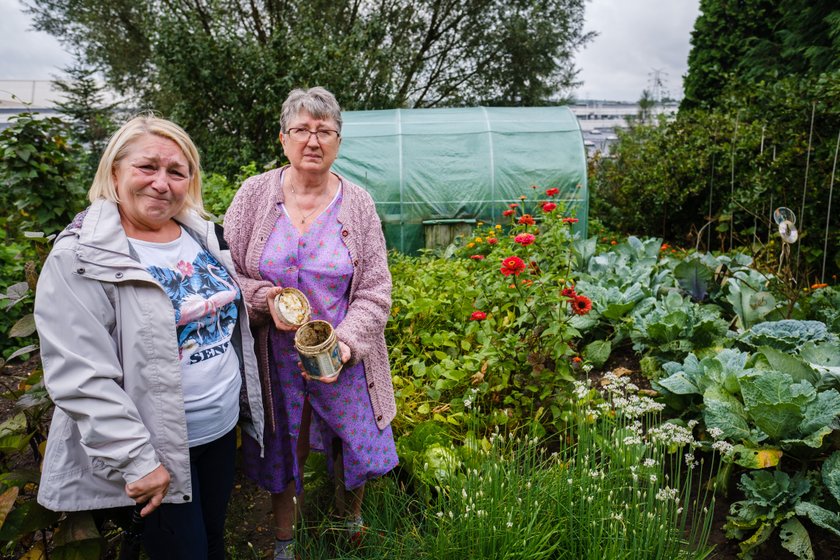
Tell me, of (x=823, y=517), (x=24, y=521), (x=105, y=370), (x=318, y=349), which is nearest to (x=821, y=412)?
(x=823, y=517)

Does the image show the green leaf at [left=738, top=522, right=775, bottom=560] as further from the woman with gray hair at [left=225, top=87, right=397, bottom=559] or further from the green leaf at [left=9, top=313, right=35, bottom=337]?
the green leaf at [left=9, top=313, right=35, bottom=337]

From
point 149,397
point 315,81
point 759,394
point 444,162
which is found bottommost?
point 759,394

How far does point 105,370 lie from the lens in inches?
54.7

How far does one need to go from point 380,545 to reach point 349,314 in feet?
2.47

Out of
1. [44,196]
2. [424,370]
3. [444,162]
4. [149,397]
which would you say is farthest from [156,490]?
[444,162]

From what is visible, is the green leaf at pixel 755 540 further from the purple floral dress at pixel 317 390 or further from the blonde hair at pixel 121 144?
the blonde hair at pixel 121 144

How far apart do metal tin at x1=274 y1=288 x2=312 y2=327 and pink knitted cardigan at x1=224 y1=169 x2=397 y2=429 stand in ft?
0.24

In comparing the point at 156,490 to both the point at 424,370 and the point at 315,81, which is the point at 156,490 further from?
the point at 315,81

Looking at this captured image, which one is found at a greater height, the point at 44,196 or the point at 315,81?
the point at 315,81

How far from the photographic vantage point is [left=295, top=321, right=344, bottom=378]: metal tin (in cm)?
180

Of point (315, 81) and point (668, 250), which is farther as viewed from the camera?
point (315, 81)

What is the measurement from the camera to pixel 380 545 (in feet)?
6.35

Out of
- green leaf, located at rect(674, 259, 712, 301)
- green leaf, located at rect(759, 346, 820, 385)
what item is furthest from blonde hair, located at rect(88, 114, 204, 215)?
green leaf, located at rect(674, 259, 712, 301)

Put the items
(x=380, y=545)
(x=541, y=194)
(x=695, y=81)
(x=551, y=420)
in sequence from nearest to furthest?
(x=380, y=545), (x=551, y=420), (x=541, y=194), (x=695, y=81)
